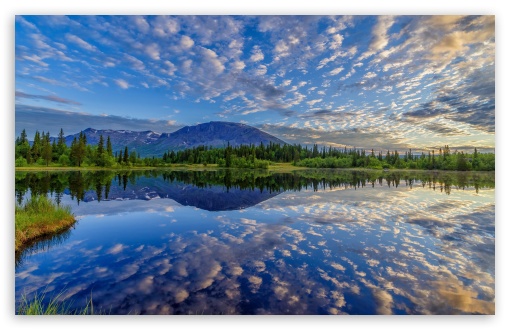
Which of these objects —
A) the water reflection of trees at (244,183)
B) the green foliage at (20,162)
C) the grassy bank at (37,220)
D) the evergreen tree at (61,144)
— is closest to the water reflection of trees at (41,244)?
the grassy bank at (37,220)

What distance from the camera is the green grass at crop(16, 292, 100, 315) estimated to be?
19.6 ft

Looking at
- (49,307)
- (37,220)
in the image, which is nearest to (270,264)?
(49,307)

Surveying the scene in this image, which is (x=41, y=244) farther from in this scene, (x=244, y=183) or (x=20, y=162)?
(x=244, y=183)

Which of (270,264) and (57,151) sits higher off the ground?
(57,151)

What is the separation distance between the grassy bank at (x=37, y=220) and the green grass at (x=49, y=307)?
3.06 metres

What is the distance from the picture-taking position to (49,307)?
6.05 m

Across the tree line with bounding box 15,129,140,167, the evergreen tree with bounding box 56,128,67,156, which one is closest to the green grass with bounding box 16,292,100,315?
the tree line with bounding box 15,129,140,167

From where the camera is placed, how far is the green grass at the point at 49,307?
5.96 m

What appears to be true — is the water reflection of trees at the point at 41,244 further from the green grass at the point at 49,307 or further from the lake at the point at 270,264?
the green grass at the point at 49,307

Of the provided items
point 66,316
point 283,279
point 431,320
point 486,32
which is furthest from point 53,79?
point 486,32

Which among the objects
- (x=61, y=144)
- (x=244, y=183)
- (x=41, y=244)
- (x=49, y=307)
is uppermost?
(x=61, y=144)

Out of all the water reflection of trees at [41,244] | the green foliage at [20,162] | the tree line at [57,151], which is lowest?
the water reflection of trees at [41,244]

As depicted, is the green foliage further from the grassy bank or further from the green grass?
the green grass

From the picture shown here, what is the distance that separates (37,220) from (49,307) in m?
5.93
